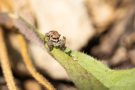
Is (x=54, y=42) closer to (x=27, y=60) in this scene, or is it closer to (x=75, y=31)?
(x=27, y=60)

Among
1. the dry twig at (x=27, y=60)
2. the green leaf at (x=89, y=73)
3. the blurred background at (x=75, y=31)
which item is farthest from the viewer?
the blurred background at (x=75, y=31)

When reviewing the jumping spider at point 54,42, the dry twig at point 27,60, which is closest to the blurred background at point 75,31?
the dry twig at point 27,60

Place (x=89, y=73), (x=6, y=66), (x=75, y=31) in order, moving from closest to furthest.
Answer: (x=89, y=73), (x=6, y=66), (x=75, y=31)

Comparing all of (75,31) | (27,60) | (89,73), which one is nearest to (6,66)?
(27,60)

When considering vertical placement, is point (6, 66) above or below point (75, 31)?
below

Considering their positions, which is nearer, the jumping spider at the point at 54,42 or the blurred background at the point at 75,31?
the jumping spider at the point at 54,42

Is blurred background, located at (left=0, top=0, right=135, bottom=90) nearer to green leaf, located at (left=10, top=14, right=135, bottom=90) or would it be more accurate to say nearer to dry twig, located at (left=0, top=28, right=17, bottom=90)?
dry twig, located at (left=0, top=28, right=17, bottom=90)

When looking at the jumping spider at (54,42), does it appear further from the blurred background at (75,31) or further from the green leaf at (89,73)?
the blurred background at (75,31)

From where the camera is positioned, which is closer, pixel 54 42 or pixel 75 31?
pixel 54 42

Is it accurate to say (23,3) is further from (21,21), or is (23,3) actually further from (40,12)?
(21,21)

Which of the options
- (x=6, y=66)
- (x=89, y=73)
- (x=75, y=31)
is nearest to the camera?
(x=89, y=73)
